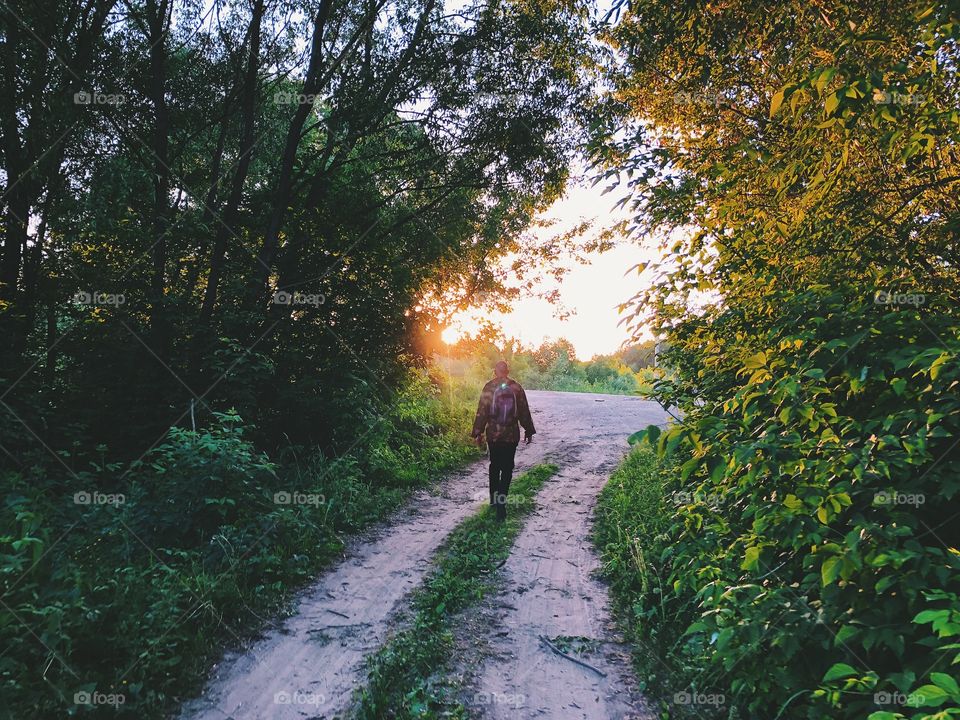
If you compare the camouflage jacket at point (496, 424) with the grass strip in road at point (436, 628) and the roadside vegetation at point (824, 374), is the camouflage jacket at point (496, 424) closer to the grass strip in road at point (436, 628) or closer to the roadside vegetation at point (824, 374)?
the grass strip in road at point (436, 628)

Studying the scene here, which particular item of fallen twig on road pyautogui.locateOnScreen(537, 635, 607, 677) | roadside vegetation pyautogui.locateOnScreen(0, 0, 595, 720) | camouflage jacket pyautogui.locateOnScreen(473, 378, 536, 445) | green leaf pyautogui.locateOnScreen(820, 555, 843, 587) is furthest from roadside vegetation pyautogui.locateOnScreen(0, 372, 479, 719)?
green leaf pyautogui.locateOnScreen(820, 555, 843, 587)

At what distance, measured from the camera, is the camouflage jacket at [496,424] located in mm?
7664

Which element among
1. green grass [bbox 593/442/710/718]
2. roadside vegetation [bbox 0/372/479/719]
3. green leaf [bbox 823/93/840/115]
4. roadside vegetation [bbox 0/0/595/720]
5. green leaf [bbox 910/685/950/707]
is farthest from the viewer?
roadside vegetation [bbox 0/0/595/720]

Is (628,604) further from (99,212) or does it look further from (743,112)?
(99,212)

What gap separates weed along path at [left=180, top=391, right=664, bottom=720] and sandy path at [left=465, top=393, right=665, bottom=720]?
0.5 inches

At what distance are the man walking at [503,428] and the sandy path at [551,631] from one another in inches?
28.8

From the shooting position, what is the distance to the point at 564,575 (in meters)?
5.77

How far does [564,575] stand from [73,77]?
988 cm

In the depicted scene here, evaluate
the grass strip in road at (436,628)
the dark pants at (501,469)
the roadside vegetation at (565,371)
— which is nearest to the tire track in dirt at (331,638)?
the grass strip in road at (436,628)

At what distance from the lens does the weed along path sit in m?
3.60

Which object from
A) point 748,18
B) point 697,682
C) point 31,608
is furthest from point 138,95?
point 697,682

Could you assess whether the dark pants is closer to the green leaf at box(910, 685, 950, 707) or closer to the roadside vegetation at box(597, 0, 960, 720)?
the roadside vegetation at box(597, 0, 960, 720)

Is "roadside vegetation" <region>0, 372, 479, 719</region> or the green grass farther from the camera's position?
the green grass

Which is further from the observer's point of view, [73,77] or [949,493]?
[73,77]
